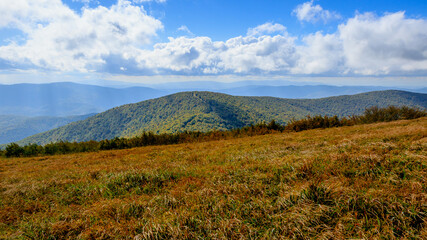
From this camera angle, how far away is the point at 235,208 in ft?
11.7

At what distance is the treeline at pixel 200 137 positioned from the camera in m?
20.4

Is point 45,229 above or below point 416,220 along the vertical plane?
below

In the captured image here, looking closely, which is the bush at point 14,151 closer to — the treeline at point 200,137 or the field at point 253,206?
the treeline at point 200,137

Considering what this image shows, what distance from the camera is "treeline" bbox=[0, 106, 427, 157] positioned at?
2042cm

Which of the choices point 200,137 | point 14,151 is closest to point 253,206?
point 200,137

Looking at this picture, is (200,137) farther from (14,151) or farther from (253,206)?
(253,206)

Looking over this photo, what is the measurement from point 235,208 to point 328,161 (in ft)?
12.2

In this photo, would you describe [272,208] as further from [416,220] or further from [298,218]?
[416,220]

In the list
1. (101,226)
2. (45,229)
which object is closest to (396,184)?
(101,226)

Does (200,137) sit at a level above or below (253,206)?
below

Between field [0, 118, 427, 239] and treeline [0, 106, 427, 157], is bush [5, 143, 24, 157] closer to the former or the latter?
treeline [0, 106, 427, 157]

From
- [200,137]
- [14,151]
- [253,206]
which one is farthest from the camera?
[200,137]

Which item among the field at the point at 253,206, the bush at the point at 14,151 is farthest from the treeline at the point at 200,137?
the field at the point at 253,206

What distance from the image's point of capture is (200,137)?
24.5m
